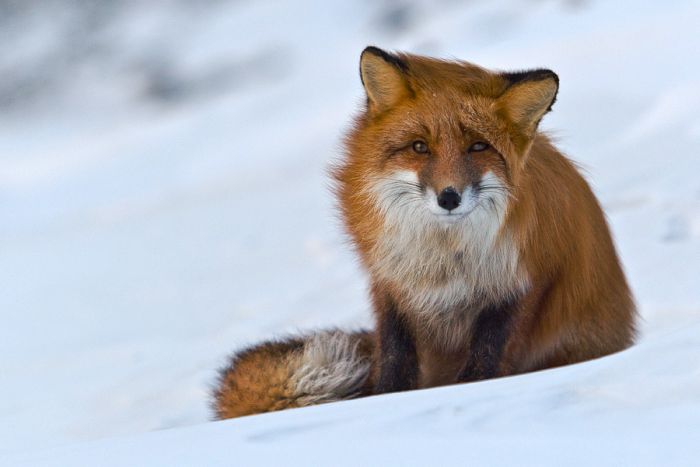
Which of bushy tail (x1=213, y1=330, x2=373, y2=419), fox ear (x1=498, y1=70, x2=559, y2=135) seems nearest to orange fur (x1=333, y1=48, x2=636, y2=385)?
fox ear (x1=498, y1=70, x2=559, y2=135)

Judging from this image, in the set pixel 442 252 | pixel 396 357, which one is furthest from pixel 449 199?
pixel 396 357

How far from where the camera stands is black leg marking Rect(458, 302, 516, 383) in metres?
3.65

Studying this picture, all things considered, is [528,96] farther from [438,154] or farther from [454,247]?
[454,247]

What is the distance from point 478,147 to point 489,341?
2.27 feet

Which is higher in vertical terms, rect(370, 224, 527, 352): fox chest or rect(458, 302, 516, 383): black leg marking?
rect(370, 224, 527, 352): fox chest

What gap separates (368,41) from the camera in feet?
44.2

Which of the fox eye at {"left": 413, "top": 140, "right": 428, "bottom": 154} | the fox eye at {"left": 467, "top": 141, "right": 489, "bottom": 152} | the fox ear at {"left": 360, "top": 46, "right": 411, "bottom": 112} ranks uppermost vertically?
the fox ear at {"left": 360, "top": 46, "right": 411, "bottom": 112}

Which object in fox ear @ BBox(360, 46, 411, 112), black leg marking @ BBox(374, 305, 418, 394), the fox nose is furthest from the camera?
black leg marking @ BBox(374, 305, 418, 394)

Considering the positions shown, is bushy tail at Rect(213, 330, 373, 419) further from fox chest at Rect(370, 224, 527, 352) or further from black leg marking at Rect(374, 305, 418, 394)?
fox chest at Rect(370, 224, 527, 352)

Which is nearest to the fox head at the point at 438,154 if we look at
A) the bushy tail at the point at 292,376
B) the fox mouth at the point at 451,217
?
the fox mouth at the point at 451,217

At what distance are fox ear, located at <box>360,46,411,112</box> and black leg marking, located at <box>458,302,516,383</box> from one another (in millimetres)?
771

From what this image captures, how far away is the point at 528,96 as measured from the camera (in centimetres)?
343

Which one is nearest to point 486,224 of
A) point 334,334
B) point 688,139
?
point 334,334

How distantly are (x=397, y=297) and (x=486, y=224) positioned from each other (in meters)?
0.47
